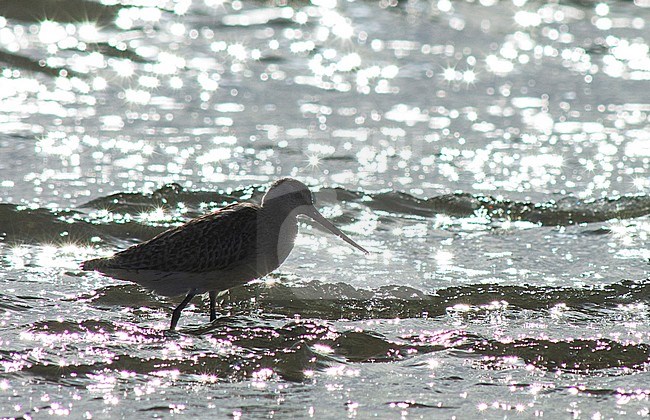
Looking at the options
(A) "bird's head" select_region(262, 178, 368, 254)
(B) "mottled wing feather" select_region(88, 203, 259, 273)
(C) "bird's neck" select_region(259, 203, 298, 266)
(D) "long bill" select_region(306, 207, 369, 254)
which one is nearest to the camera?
(B) "mottled wing feather" select_region(88, 203, 259, 273)

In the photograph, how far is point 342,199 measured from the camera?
29.4ft

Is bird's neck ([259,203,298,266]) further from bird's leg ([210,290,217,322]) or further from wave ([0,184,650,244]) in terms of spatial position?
wave ([0,184,650,244])

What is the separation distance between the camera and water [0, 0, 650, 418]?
5.36m

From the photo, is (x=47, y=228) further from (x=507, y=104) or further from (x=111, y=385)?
(x=507, y=104)

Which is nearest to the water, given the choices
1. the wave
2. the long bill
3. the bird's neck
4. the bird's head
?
the wave

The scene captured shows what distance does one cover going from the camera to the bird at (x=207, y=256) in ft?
20.7

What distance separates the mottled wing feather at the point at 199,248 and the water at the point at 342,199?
331 millimetres

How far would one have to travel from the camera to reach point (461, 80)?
12.9 metres

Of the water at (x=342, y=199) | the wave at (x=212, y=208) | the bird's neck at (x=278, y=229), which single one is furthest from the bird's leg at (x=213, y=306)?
the wave at (x=212, y=208)

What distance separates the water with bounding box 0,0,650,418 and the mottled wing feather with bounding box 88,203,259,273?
33 cm

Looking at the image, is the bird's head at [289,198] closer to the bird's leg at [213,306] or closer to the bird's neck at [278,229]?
the bird's neck at [278,229]

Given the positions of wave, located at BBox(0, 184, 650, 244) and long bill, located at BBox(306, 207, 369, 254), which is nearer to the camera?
long bill, located at BBox(306, 207, 369, 254)

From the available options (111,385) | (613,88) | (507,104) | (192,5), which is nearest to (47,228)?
(111,385)

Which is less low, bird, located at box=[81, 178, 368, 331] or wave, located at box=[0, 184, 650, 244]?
wave, located at box=[0, 184, 650, 244]
